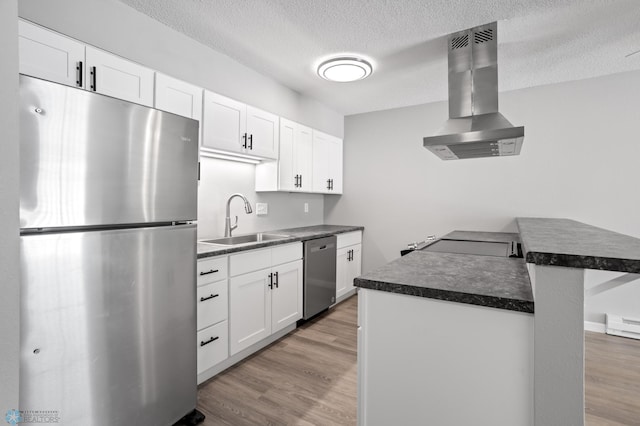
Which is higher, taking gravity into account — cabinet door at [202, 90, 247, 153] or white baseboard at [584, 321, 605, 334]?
cabinet door at [202, 90, 247, 153]

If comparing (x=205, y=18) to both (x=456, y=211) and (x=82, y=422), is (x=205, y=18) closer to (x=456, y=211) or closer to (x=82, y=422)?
(x=82, y=422)

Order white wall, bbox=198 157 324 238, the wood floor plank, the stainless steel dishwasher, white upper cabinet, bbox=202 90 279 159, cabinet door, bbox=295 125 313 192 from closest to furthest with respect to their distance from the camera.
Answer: the wood floor plank
white upper cabinet, bbox=202 90 279 159
white wall, bbox=198 157 324 238
the stainless steel dishwasher
cabinet door, bbox=295 125 313 192

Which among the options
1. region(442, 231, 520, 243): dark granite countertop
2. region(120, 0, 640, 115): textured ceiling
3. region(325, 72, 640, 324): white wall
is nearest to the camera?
region(120, 0, 640, 115): textured ceiling

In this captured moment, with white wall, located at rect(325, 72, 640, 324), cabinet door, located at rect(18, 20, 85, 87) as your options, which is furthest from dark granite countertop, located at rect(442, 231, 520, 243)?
cabinet door, located at rect(18, 20, 85, 87)

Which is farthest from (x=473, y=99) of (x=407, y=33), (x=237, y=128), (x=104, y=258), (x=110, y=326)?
(x=110, y=326)

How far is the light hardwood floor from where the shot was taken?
1796 millimetres

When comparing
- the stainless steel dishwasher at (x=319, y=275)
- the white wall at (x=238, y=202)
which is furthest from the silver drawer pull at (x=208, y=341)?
the stainless steel dishwasher at (x=319, y=275)

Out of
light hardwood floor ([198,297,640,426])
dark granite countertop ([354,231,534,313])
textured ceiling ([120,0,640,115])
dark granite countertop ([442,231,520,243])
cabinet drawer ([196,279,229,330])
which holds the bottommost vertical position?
light hardwood floor ([198,297,640,426])

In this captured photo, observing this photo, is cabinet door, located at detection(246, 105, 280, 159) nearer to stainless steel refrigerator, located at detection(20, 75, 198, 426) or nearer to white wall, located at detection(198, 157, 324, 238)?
white wall, located at detection(198, 157, 324, 238)

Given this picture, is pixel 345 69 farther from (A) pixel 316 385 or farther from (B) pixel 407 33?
(A) pixel 316 385

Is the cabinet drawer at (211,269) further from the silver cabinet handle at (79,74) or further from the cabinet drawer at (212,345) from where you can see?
the silver cabinet handle at (79,74)

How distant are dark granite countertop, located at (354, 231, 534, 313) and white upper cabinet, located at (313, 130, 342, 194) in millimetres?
2376

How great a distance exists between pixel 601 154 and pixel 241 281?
3.57 m

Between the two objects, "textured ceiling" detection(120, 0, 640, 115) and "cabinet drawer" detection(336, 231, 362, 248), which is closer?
"textured ceiling" detection(120, 0, 640, 115)
